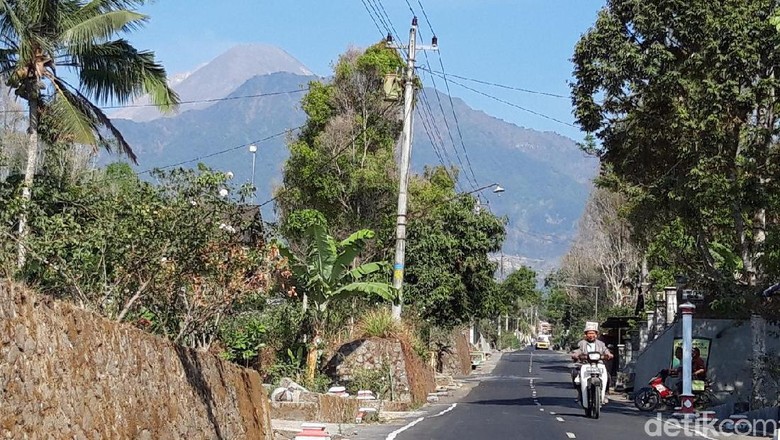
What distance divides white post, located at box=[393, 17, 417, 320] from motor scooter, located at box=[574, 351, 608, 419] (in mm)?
8604

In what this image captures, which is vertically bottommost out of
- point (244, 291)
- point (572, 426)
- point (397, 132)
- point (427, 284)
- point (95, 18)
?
point (572, 426)

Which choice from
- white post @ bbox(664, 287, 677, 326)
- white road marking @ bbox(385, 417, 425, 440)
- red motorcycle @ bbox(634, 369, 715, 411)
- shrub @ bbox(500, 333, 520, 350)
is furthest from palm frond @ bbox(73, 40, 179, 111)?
shrub @ bbox(500, 333, 520, 350)

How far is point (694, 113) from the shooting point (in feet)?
87.0

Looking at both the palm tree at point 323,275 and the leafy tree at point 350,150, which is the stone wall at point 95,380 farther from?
the leafy tree at point 350,150

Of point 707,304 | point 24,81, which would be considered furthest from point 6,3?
point 707,304

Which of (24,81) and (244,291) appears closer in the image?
(244,291)

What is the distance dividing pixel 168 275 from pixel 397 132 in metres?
32.1

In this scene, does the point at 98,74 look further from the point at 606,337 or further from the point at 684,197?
the point at 606,337

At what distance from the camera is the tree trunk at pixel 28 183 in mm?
14867

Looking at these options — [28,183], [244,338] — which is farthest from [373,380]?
[28,183]

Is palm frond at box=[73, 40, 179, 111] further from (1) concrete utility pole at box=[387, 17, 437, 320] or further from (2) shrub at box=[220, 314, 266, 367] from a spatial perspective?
(1) concrete utility pole at box=[387, 17, 437, 320]

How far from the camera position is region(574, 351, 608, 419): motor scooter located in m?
23.0

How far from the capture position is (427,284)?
44.5 m

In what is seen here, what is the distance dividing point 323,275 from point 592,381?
8.56 metres
